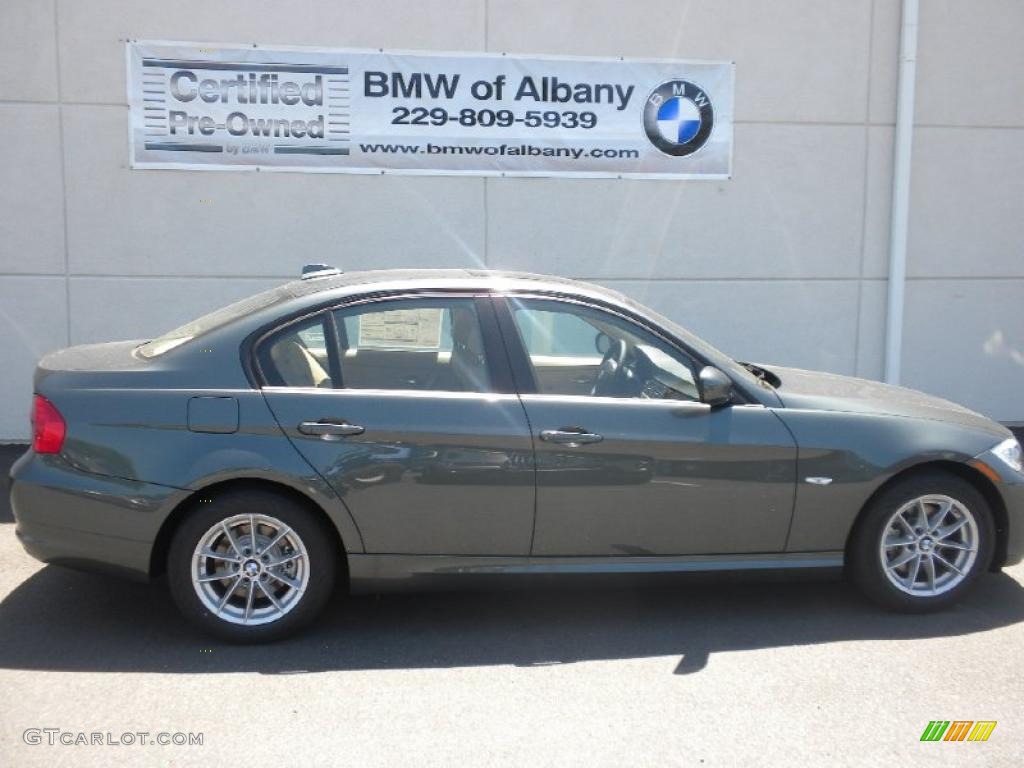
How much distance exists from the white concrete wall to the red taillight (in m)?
3.72

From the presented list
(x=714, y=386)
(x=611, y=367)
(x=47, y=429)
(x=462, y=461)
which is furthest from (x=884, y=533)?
(x=47, y=429)

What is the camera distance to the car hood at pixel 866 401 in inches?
191

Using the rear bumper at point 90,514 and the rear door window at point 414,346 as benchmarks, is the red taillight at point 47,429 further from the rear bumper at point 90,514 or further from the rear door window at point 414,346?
the rear door window at point 414,346

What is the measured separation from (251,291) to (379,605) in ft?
12.6

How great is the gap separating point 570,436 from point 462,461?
0.47 m

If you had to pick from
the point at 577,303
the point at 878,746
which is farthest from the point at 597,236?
the point at 878,746

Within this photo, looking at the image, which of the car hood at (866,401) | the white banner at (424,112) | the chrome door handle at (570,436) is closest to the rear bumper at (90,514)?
the chrome door handle at (570,436)

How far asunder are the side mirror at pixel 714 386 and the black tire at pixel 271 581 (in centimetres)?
174

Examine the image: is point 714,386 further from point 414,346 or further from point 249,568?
point 249,568

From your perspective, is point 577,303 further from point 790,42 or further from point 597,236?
point 790,42

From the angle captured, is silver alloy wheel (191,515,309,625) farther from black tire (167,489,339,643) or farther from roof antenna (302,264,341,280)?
roof antenna (302,264,341,280)

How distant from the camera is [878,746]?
145 inches

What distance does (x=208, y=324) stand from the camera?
485cm

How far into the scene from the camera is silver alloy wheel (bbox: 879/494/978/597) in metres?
4.86
